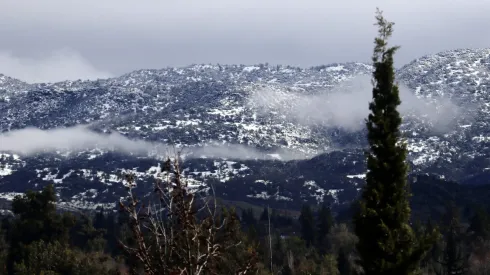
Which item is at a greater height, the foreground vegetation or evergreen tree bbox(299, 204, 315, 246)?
the foreground vegetation

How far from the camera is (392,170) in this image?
28.3m

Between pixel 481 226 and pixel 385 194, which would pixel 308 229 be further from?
pixel 385 194

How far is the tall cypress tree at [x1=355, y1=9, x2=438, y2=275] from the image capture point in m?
27.0

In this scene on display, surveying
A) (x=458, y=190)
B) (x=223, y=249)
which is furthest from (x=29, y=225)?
(x=458, y=190)

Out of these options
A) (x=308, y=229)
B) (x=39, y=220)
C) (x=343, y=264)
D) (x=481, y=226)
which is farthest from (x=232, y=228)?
(x=308, y=229)

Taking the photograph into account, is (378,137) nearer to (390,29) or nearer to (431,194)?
(390,29)

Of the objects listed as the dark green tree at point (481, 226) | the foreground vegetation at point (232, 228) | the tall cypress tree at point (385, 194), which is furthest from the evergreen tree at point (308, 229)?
the tall cypress tree at point (385, 194)

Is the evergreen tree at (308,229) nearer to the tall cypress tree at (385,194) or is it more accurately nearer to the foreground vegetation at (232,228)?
the foreground vegetation at (232,228)

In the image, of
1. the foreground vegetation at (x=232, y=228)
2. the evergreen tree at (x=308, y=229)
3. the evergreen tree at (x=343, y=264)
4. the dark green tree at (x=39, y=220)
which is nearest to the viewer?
the foreground vegetation at (x=232, y=228)

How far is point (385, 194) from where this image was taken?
28109 millimetres

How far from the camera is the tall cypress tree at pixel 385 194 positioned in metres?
27.0

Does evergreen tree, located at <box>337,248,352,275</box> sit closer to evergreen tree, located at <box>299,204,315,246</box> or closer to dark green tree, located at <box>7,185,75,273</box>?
dark green tree, located at <box>7,185,75,273</box>

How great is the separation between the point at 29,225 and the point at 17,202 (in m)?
4.73

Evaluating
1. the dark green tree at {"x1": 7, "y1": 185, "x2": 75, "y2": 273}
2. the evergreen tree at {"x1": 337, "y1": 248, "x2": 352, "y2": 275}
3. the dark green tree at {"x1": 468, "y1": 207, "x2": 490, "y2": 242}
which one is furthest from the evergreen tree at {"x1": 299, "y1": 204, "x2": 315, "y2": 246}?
the dark green tree at {"x1": 7, "y1": 185, "x2": 75, "y2": 273}
